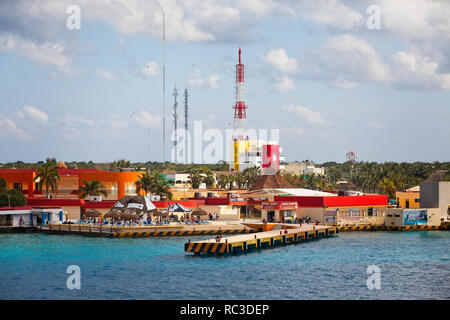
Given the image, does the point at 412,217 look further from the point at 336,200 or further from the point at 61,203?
the point at 61,203

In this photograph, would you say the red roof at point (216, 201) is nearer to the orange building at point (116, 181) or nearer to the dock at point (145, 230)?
the orange building at point (116, 181)

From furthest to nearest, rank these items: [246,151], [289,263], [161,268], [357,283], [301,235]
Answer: [246,151], [301,235], [289,263], [161,268], [357,283]

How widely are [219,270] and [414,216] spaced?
41.1m

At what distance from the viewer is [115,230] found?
3221 inches

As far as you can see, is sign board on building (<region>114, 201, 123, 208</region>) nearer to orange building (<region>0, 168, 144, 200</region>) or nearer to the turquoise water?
the turquoise water

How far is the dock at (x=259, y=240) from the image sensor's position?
65812 millimetres

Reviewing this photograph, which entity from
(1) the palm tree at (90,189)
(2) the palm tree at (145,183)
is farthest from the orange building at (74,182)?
(1) the palm tree at (90,189)

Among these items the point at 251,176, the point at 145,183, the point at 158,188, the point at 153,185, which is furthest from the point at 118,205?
the point at 251,176

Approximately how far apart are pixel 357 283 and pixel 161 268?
15.3 m

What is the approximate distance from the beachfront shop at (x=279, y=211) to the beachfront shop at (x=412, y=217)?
38.9ft

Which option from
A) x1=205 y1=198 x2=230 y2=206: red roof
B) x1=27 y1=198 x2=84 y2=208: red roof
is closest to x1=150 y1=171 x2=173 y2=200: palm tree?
x1=205 y1=198 x2=230 y2=206: red roof

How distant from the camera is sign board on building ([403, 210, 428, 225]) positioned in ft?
299

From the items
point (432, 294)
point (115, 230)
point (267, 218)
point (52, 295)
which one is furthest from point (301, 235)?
point (52, 295)
